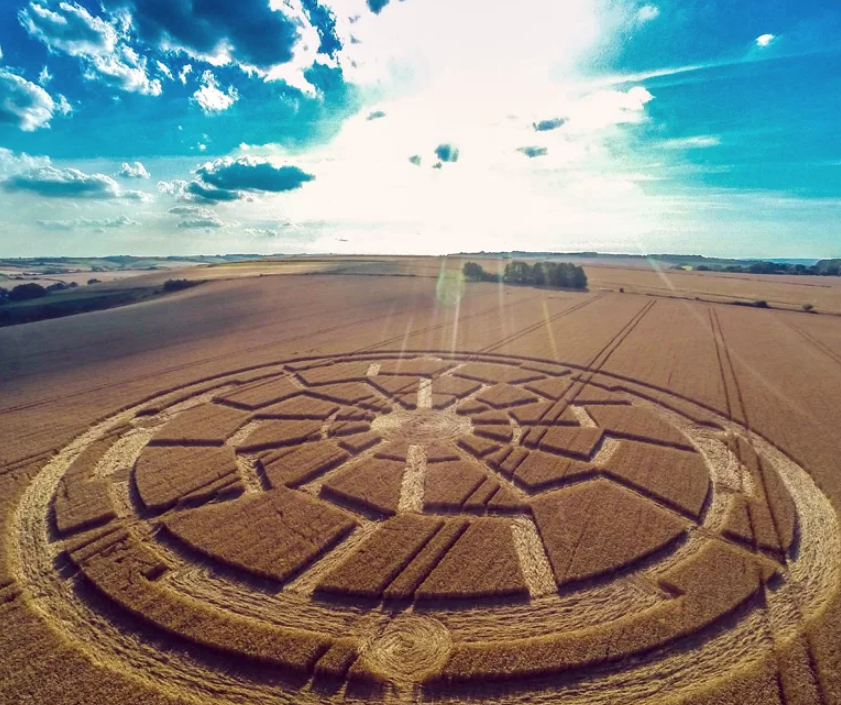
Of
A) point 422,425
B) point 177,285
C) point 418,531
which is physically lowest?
point 418,531

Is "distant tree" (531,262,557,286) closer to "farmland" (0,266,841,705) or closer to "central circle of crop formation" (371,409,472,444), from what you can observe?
"farmland" (0,266,841,705)

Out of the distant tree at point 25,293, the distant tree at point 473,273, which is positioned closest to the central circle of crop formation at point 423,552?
the distant tree at point 25,293

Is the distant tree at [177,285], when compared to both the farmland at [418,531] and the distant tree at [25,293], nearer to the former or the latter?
the distant tree at [25,293]

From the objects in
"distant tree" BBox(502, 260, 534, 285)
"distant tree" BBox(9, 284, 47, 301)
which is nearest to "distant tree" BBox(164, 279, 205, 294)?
"distant tree" BBox(9, 284, 47, 301)

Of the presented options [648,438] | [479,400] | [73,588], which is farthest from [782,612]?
[73,588]

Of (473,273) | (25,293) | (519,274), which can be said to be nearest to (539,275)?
(519,274)

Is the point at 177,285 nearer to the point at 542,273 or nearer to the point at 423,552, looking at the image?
the point at 542,273

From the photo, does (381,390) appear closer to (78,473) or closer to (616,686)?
(78,473)
